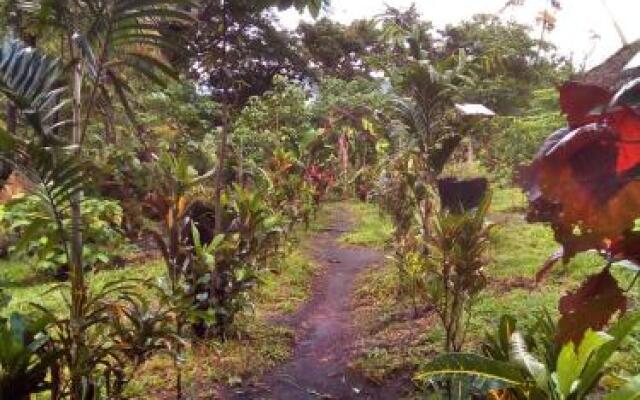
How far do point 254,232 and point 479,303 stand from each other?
1.81 meters

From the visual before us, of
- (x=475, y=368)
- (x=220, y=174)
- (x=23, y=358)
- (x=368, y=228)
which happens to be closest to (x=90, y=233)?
(x=220, y=174)

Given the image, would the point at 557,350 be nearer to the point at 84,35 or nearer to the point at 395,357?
the point at 395,357

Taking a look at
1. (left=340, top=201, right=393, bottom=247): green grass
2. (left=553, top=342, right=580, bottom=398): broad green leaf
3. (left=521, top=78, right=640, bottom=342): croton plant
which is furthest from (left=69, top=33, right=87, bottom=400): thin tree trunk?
(left=340, top=201, right=393, bottom=247): green grass

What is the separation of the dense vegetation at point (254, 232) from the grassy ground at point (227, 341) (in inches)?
0.9

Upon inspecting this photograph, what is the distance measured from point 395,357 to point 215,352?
3.90 ft

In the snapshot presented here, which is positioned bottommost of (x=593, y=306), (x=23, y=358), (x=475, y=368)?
(x=23, y=358)

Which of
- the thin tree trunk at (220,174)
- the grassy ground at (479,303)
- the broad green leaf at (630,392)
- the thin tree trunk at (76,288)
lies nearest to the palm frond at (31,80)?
the thin tree trunk at (76,288)

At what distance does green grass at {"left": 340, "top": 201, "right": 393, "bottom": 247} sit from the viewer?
9.35 meters

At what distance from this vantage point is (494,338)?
2932mm

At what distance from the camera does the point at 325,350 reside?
491 cm

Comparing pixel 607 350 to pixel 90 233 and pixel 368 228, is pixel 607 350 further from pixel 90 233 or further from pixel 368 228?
pixel 368 228

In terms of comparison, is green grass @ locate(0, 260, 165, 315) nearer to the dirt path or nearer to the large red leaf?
the dirt path

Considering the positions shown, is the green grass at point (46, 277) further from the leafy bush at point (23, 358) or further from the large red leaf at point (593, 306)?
the large red leaf at point (593, 306)

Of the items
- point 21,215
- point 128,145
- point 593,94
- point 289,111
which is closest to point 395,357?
point 593,94
